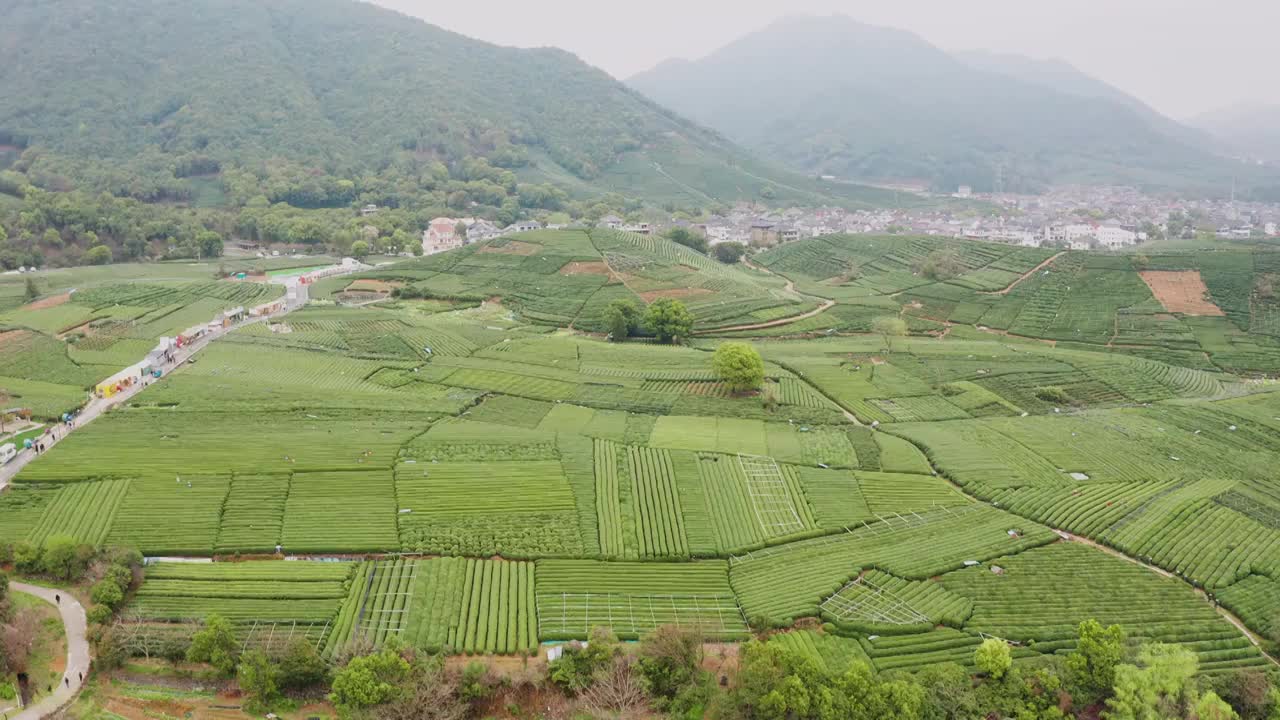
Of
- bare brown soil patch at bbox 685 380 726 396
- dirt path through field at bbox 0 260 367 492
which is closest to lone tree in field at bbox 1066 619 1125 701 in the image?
bare brown soil patch at bbox 685 380 726 396

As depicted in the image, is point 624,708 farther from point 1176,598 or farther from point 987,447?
point 987,447

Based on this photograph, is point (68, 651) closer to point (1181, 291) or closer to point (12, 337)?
point (12, 337)

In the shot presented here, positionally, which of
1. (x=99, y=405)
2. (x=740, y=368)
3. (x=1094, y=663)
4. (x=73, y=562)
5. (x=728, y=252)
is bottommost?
(x=728, y=252)

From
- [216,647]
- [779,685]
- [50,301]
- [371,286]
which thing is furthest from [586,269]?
[779,685]

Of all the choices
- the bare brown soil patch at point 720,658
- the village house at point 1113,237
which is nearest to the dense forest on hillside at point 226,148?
the village house at point 1113,237

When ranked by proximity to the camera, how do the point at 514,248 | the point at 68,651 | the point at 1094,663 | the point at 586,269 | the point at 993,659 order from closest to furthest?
the point at 1094,663, the point at 993,659, the point at 68,651, the point at 586,269, the point at 514,248

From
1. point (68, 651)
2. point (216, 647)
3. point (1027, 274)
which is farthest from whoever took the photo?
point (1027, 274)

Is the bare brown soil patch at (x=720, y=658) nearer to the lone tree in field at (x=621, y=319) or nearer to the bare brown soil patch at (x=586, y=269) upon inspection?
the lone tree in field at (x=621, y=319)
